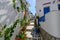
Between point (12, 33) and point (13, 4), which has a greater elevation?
point (13, 4)

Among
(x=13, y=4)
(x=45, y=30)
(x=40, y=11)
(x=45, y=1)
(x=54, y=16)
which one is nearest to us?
(x=13, y=4)

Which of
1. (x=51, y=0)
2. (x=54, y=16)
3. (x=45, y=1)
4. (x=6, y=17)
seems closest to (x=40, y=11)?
(x=45, y=1)

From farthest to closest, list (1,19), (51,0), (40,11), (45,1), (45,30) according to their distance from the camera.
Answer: (40,11) → (45,1) → (51,0) → (45,30) → (1,19)

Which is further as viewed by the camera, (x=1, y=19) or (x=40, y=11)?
(x=40, y=11)

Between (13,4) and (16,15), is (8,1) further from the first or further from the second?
A: (16,15)

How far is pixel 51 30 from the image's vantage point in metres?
9.00

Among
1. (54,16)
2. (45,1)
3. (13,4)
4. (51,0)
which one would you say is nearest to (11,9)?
(13,4)

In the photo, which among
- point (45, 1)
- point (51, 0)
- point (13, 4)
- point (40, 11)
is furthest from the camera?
point (40, 11)

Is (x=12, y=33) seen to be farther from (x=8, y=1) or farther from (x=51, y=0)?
(x=51, y=0)

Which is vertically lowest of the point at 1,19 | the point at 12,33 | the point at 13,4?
the point at 12,33

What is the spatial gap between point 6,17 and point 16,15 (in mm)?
936

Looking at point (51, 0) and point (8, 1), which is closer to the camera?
point (8, 1)

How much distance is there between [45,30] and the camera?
9.84 meters

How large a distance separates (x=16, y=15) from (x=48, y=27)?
286 centimetres
